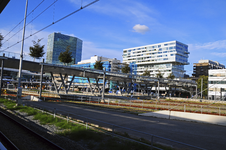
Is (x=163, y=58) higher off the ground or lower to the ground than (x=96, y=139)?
higher

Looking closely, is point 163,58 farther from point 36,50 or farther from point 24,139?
point 24,139

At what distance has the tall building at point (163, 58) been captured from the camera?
121938 millimetres

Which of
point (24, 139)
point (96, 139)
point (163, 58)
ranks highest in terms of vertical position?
point (163, 58)

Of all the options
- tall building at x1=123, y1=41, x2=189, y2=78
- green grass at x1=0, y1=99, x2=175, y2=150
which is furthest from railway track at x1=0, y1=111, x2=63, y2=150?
tall building at x1=123, y1=41, x2=189, y2=78

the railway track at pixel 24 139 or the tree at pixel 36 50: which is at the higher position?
the tree at pixel 36 50

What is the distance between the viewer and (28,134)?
11328mm

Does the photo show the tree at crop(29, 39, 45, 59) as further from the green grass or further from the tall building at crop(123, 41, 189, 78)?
the tall building at crop(123, 41, 189, 78)

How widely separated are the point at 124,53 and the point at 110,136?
476 feet

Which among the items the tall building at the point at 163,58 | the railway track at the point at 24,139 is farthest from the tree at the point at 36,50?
the tall building at the point at 163,58

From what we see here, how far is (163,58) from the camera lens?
12588 centimetres

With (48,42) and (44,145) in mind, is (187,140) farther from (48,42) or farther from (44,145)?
(48,42)

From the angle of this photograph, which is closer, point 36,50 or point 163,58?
point 36,50

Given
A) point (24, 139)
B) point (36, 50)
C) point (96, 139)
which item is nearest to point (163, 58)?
point (36, 50)

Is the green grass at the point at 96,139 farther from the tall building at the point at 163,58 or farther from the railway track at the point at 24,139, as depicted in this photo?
the tall building at the point at 163,58
